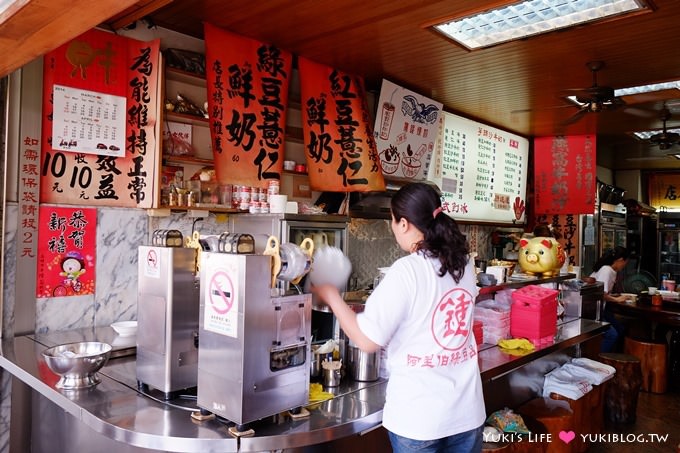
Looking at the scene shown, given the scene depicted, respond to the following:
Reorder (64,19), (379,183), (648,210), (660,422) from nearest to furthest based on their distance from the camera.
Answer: (64,19), (379,183), (660,422), (648,210)

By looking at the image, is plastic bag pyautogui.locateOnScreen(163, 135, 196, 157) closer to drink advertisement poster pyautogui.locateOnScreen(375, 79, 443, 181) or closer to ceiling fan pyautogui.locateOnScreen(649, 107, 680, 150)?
drink advertisement poster pyautogui.locateOnScreen(375, 79, 443, 181)

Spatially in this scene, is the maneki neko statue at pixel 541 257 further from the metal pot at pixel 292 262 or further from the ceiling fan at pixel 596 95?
the metal pot at pixel 292 262

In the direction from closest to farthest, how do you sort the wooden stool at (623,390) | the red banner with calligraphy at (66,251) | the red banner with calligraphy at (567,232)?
1. the red banner with calligraphy at (66,251)
2. the wooden stool at (623,390)
3. the red banner with calligraphy at (567,232)

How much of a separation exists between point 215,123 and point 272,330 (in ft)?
7.82

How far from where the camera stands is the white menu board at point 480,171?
641 centimetres

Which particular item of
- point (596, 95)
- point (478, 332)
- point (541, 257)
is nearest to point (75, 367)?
point (478, 332)

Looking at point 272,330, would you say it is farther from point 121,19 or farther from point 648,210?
point 648,210

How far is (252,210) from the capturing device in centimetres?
410

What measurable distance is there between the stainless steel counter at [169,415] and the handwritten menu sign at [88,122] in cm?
134

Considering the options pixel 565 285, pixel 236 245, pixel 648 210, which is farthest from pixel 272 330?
pixel 648 210

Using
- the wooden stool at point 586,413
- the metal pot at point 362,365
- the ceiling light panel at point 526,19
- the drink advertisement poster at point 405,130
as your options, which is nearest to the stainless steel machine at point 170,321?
the metal pot at point 362,365

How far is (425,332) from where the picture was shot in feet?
6.37

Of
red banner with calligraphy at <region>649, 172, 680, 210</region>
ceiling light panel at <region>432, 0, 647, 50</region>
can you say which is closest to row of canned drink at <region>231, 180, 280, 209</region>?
ceiling light panel at <region>432, 0, 647, 50</region>

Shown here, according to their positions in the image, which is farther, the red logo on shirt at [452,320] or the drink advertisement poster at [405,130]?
the drink advertisement poster at [405,130]
